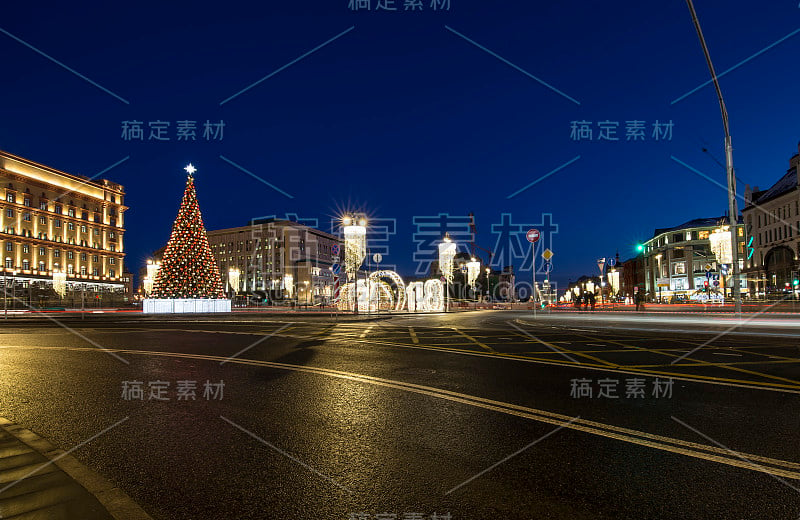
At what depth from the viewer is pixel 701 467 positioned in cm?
381

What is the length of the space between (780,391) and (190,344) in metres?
14.2

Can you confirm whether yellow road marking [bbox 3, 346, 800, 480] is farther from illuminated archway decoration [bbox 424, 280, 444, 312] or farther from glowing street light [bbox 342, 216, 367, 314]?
illuminated archway decoration [bbox 424, 280, 444, 312]

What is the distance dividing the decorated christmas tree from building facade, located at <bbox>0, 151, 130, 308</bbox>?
36.7 meters

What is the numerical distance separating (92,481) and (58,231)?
109 metres

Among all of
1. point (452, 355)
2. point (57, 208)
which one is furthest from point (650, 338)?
point (57, 208)

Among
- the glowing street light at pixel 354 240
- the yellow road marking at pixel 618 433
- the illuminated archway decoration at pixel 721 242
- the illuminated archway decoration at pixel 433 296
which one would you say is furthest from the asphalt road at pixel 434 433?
the illuminated archway decoration at pixel 433 296

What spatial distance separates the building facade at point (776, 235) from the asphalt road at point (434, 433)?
59289 millimetres

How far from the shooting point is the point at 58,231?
89.8 meters

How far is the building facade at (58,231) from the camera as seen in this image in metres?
78.8

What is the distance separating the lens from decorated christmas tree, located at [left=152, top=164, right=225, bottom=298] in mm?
40594

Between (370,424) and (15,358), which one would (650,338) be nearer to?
(370,424)
